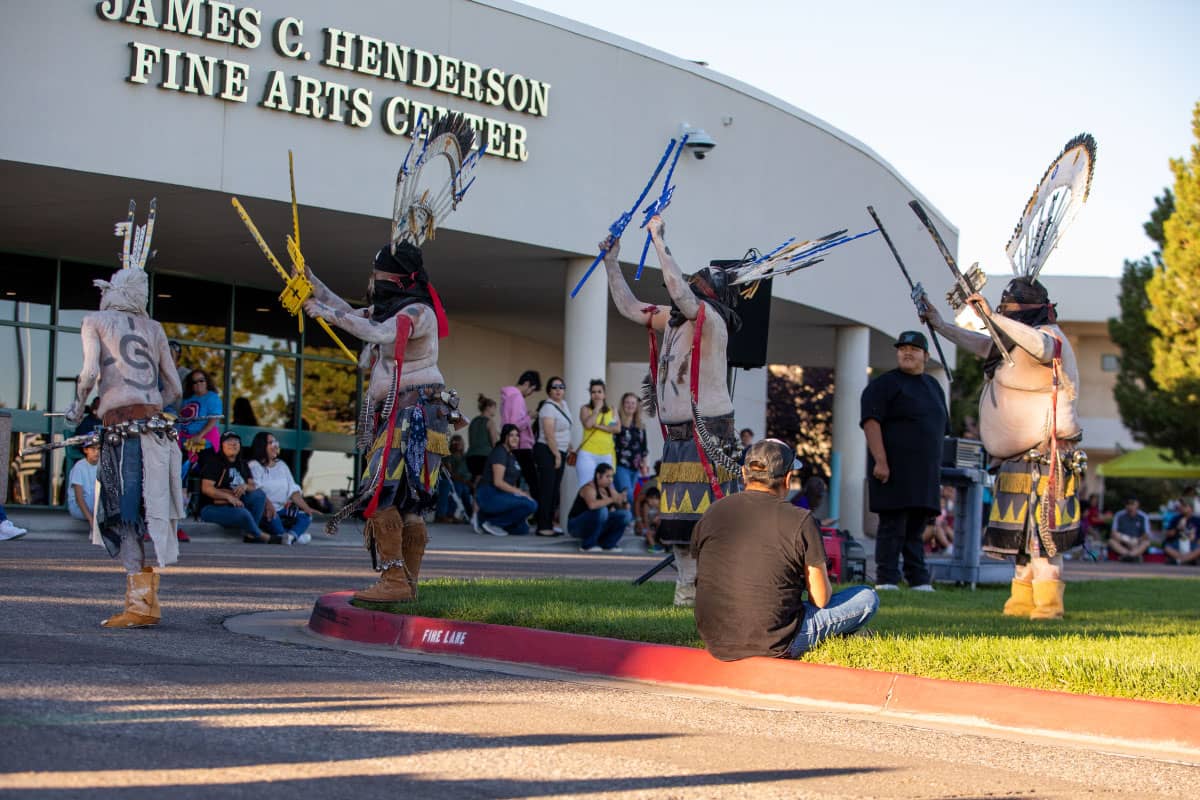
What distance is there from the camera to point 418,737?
5.46 m

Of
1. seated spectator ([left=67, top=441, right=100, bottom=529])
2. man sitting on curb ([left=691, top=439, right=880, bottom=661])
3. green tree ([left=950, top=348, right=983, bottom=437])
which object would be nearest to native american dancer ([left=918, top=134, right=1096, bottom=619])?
man sitting on curb ([left=691, top=439, right=880, bottom=661])

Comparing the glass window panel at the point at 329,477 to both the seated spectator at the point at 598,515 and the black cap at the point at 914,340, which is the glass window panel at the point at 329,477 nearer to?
the seated spectator at the point at 598,515

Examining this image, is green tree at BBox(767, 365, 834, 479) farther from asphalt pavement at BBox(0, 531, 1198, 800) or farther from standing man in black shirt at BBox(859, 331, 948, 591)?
asphalt pavement at BBox(0, 531, 1198, 800)

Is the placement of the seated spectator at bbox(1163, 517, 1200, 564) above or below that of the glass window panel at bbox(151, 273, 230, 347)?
below

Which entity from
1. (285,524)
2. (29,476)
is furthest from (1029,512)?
(29,476)

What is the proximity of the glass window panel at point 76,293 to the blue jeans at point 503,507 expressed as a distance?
6624 mm

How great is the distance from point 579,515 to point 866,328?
1133 centimetres

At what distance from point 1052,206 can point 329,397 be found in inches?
681

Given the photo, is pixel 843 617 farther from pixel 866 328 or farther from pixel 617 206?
pixel 866 328

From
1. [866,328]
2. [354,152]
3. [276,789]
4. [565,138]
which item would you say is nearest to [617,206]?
[565,138]

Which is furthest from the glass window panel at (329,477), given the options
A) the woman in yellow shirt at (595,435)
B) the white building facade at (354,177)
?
the woman in yellow shirt at (595,435)

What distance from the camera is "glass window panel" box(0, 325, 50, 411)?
21.2 m

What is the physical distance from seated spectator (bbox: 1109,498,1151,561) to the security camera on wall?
10.7m

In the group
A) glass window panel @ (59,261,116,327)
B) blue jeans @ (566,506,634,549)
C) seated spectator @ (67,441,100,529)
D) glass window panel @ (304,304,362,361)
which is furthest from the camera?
glass window panel @ (304,304,362,361)
